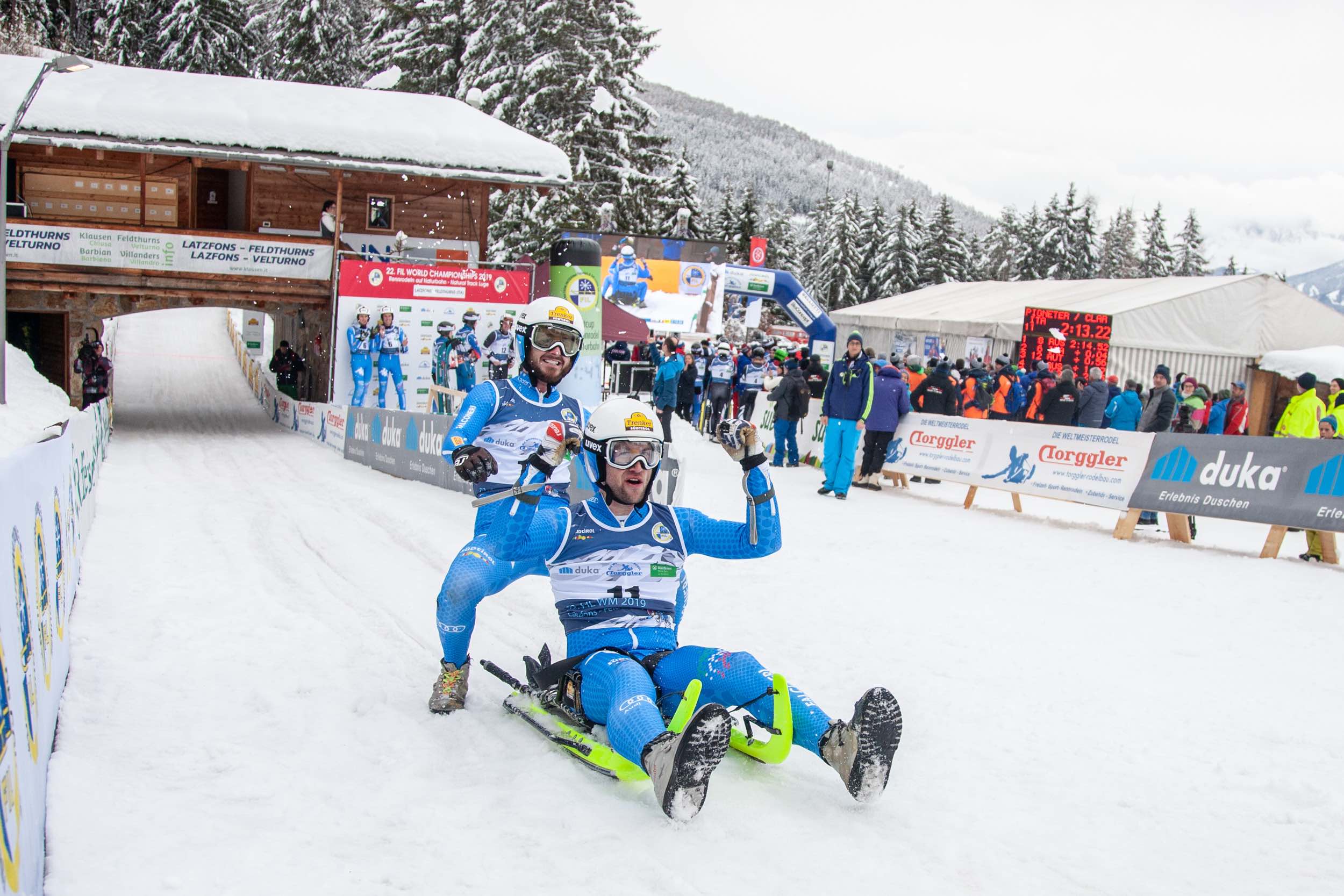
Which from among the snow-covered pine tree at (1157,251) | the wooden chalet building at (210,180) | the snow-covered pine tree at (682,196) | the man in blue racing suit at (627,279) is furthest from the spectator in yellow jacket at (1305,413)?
the snow-covered pine tree at (1157,251)

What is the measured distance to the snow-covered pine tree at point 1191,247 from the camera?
252 ft

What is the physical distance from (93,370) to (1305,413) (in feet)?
62.1

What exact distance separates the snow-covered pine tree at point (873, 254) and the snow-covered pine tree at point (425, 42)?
3300cm

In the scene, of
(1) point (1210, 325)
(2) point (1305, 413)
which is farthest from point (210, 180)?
(2) point (1305, 413)

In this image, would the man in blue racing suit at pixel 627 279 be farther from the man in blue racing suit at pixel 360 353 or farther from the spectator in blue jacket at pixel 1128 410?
the spectator in blue jacket at pixel 1128 410

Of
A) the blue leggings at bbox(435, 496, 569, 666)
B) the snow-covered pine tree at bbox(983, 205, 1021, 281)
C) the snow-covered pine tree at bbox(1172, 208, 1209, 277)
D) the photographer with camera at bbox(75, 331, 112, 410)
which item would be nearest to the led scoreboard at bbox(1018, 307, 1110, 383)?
the photographer with camera at bbox(75, 331, 112, 410)

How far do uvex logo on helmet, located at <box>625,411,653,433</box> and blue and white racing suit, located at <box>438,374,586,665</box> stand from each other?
0.72 metres

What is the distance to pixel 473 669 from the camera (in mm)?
5781

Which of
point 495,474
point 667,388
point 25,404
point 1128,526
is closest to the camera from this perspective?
point 495,474

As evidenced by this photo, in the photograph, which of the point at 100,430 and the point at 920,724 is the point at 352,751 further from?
the point at 100,430

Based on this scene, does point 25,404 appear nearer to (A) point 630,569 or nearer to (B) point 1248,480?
(A) point 630,569

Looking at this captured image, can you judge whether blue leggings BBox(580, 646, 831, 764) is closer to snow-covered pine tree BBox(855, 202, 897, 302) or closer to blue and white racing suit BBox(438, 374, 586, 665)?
blue and white racing suit BBox(438, 374, 586, 665)

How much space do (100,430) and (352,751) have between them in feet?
37.7

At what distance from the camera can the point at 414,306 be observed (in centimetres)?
2011
